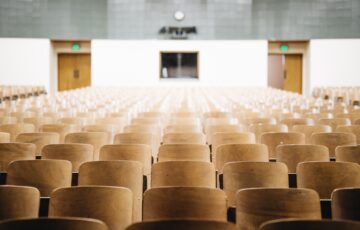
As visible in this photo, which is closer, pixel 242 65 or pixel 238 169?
pixel 238 169

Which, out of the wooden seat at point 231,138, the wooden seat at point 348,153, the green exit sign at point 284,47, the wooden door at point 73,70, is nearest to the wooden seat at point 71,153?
the wooden seat at point 231,138

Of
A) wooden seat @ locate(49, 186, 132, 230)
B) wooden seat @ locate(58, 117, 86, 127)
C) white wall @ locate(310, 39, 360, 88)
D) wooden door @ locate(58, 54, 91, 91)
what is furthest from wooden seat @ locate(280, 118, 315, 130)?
wooden door @ locate(58, 54, 91, 91)

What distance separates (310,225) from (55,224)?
1.00 meters

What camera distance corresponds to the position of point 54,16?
65.5ft

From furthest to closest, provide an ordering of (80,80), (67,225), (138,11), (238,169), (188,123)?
(80,80) → (138,11) → (188,123) → (238,169) → (67,225)

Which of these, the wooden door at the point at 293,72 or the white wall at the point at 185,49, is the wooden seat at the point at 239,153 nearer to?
the white wall at the point at 185,49

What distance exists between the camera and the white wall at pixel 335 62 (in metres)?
19.9

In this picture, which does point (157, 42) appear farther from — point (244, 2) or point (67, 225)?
point (67, 225)

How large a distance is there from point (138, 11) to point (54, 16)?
11.6 ft

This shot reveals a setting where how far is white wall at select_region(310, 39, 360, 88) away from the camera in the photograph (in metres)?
19.9

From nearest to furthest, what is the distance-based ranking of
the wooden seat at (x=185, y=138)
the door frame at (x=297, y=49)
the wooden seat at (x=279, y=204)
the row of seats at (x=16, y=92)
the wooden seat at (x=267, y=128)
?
the wooden seat at (x=279, y=204), the wooden seat at (x=185, y=138), the wooden seat at (x=267, y=128), the row of seats at (x=16, y=92), the door frame at (x=297, y=49)

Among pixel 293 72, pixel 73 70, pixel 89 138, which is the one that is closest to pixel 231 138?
pixel 89 138

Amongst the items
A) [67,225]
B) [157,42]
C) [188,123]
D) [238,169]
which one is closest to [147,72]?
[157,42]

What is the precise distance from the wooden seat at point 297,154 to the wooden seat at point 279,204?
1564 millimetres
